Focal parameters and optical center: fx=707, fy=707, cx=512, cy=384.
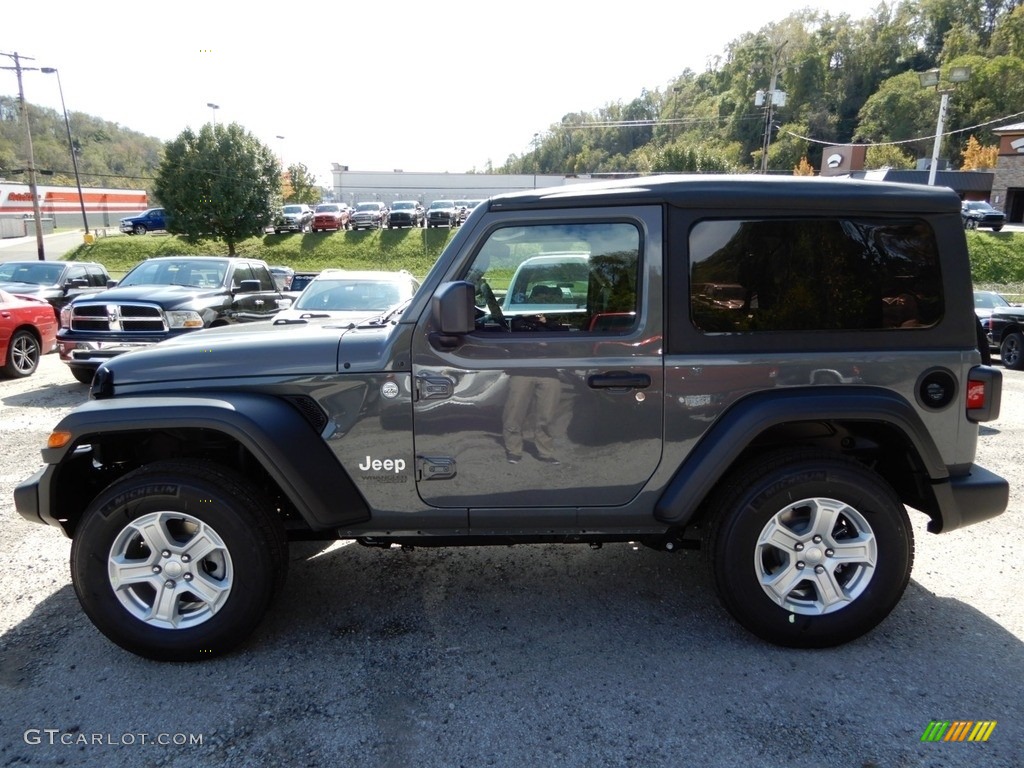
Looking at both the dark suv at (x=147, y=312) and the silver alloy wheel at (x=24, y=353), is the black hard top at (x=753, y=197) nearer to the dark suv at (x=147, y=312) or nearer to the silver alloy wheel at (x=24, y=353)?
the dark suv at (x=147, y=312)

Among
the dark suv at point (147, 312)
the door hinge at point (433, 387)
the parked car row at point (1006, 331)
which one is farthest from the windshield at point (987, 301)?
the door hinge at point (433, 387)

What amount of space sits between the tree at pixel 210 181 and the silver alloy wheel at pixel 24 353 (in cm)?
2974

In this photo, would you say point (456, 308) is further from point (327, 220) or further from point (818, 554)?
point (327, 220)

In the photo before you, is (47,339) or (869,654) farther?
(47,339)

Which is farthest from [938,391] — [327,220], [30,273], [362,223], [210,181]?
[327,220]

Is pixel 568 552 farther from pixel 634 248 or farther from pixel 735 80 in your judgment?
pixel 735 80

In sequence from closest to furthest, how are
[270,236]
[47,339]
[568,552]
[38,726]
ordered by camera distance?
[38,726]
[568,552]
[47,339]
[270,236]

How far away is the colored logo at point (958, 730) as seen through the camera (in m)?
2.70

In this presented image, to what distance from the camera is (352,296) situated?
902 centimetres

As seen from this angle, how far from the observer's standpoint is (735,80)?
103312 mm

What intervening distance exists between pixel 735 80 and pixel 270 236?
272 feet

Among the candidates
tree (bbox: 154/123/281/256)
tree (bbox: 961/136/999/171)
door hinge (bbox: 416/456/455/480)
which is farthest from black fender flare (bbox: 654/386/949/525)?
tree (bbox: 961/136/999/171)

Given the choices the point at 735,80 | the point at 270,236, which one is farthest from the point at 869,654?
the point at 735,80

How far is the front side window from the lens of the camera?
321 centimetres
